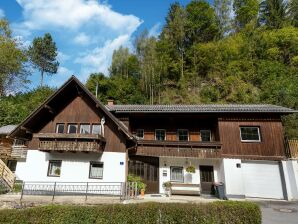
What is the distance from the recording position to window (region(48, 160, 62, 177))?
16.0 metres

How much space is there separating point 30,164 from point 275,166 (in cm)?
1827

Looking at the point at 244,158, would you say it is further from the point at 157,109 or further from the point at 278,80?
the point at 278,80

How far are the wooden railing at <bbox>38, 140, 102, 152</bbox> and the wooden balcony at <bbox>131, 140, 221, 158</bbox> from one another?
3.29 meters

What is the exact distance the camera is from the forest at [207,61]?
31641 millimetres

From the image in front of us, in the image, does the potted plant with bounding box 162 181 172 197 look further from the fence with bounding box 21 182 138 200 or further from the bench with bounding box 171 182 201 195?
the fence with bounding box 21 182 138 200

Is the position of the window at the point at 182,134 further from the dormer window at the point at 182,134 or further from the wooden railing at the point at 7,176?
the wooden railing at the point at 7,176

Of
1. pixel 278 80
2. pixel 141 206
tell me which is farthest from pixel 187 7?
pixel 141 206

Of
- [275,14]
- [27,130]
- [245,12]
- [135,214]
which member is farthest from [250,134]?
[275,14]

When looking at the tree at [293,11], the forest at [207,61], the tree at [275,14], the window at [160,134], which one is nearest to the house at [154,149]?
the window at [160,134]

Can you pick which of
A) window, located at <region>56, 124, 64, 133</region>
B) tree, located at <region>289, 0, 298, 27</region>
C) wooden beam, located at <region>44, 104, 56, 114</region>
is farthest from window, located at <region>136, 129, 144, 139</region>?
tree, located at <region>289, 0, 298, 27</region>

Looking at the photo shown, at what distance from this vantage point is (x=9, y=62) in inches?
1294

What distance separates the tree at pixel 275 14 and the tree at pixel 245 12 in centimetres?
190

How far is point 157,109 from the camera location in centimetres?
1761

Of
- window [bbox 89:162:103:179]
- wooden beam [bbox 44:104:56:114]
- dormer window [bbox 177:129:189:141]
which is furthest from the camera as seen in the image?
dormer window [bbox 177:129:189:141]
